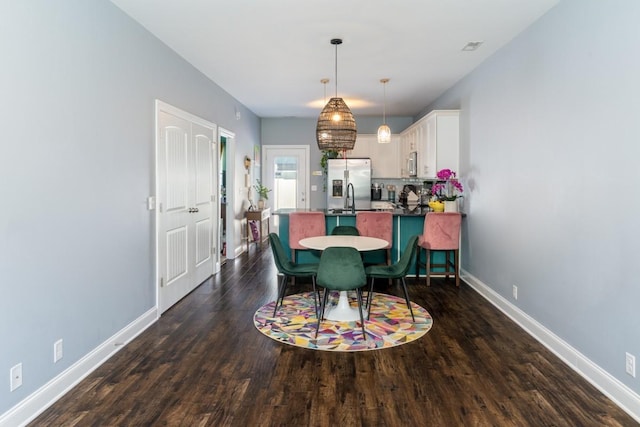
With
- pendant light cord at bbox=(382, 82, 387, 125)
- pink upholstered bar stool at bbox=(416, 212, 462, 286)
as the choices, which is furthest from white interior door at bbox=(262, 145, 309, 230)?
pink upholstered bar stool at bbox=(416, 212, 462, 286)

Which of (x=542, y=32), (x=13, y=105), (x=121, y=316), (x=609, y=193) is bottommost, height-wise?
(x=121, y=316)

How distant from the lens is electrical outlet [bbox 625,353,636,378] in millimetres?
2367

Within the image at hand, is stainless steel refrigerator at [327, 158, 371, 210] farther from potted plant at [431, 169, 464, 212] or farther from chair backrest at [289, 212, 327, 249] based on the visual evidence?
chair backrest at [289, 212, 327, 249]

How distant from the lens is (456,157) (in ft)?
18.7

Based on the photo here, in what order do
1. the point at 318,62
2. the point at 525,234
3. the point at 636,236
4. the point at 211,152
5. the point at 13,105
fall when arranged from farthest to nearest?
the point at 211,152, the point at 318,62, the point at 525,234, the point at 636,236, the point at 13,105

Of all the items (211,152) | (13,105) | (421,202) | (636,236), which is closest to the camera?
(13,105)

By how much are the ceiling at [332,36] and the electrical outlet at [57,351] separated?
2.46 m

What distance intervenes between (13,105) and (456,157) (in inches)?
196

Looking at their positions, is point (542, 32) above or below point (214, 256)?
above

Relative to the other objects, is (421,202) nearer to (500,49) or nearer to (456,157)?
(456,157)

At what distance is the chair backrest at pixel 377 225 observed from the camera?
513cm

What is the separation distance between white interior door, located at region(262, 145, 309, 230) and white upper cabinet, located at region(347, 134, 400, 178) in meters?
1.23

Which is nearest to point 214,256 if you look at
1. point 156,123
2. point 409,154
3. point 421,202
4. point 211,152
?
point 211,152

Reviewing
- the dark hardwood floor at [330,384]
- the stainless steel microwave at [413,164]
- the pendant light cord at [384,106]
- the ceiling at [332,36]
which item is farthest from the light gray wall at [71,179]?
the stainless steel microwave at [413,164]
